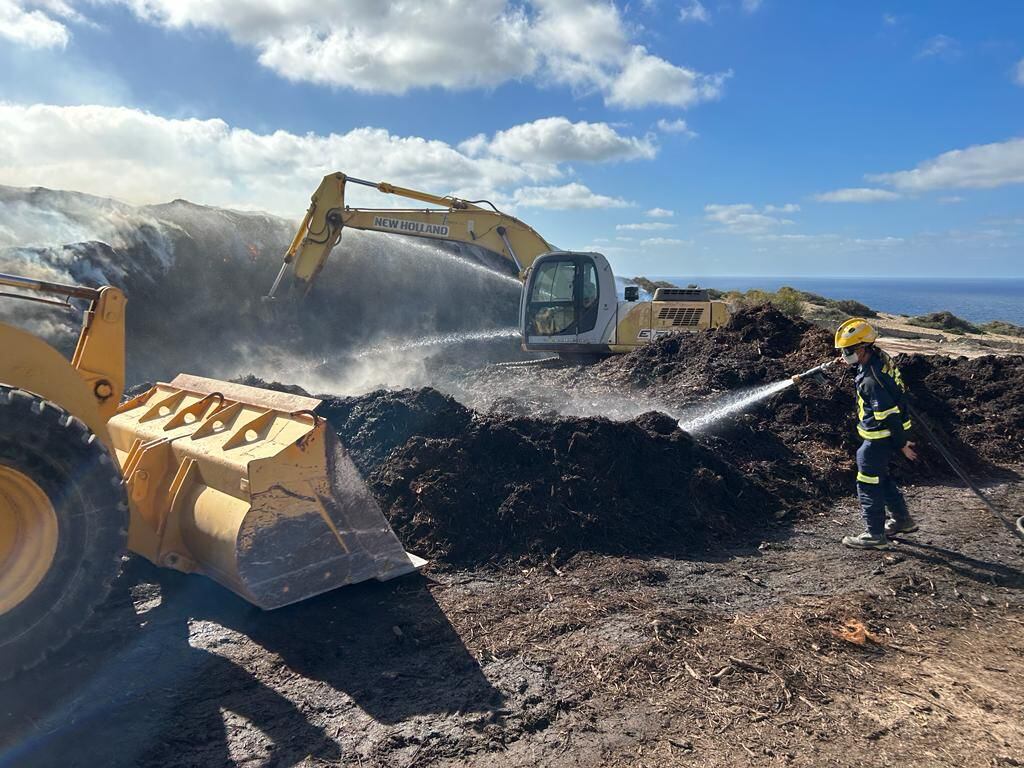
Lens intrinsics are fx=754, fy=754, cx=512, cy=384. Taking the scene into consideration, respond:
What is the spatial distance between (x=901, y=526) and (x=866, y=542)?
1.22 ft

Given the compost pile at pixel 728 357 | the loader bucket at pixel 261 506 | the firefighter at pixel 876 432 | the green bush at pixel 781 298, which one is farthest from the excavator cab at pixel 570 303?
the green bush at pixel 781 298

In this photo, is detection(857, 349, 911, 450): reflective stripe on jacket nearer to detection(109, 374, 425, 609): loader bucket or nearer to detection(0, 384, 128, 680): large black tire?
detection(109, 374, 425, 609): loader bucket

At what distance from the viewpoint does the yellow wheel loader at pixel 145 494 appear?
3670 millimetres

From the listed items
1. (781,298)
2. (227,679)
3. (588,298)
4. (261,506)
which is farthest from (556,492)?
(781,298)

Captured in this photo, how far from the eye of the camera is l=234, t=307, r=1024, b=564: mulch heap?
19.7 feet

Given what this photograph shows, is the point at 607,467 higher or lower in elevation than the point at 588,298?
lower

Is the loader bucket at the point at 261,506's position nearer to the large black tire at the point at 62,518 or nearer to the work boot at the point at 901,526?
the large black tire at the point at 62,518

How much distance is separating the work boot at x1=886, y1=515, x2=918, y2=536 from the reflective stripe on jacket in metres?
0.62

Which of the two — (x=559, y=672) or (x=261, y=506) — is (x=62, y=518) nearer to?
(x=261, y=506)

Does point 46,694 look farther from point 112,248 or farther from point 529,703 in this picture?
point 112,248

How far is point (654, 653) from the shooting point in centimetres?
420

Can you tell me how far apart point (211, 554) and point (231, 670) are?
74 centimetres

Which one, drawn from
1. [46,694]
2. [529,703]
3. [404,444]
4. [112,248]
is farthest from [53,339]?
[529,703]

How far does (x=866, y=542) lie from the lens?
19.8 ft
